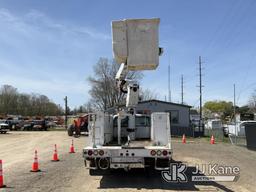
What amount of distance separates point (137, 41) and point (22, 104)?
13636 cm

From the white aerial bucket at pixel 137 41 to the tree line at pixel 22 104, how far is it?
126341 mm

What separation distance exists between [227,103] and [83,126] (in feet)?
385

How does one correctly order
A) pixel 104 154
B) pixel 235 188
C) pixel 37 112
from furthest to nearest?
1. pixel 37 112
2. pixel 104 154
3. pixel 235 188

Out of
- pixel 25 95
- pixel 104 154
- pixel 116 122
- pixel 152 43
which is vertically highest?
pixel 25 95

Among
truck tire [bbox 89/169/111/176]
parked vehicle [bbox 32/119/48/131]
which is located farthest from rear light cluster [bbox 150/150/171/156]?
parked vehicle [bbox 32/119/48/131]

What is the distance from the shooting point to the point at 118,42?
39.3 ft

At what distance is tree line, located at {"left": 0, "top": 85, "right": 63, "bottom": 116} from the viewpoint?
138 metres

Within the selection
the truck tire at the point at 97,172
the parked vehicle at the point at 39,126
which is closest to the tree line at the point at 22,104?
the parked vehicle at the point at 39,126

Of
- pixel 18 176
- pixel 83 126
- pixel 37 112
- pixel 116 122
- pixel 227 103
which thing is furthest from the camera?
pixel 227 103

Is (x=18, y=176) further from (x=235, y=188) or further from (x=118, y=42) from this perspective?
(x=235, y=188)

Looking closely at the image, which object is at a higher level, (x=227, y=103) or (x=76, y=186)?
(x=227, y=103)

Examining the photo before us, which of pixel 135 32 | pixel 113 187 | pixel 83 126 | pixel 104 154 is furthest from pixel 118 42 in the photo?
pixel 83 126

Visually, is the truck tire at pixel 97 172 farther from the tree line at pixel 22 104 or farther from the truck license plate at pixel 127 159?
the tree line at pixel 22 104

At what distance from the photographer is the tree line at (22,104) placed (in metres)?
138
